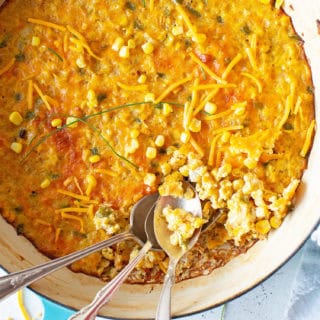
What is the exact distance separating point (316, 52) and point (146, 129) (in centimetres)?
97

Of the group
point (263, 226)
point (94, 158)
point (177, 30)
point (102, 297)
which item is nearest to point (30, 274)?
point (102, 297)

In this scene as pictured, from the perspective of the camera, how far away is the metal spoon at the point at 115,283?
268 centimetres

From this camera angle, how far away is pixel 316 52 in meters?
3.03

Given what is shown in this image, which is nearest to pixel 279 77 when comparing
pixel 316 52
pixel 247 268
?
pixel 316 52

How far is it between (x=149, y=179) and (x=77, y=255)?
1.85ft

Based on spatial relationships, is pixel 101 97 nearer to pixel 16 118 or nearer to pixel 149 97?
pixel 149 97

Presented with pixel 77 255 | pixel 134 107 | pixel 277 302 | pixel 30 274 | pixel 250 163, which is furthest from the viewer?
pixel 277 302

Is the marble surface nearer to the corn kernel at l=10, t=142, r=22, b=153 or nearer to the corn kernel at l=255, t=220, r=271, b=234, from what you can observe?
the corn kernel at l=255, t=220, r=271, b=234

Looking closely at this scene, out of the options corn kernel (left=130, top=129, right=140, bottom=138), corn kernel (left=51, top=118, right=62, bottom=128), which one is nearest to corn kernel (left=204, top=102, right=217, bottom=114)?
corn kernel (left=130, top=129, right=140, bottom=138)

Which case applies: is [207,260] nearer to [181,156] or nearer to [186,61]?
[181,156]

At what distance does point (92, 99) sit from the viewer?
3049 millimetres

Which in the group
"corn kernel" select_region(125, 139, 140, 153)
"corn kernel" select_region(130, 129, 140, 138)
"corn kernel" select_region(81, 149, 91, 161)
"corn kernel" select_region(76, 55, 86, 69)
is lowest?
"corn kernel" select_region(125, 139, 140, 153)

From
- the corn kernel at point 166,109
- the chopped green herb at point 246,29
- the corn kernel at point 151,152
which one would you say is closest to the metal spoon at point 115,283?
the corn kernel at point 151,152

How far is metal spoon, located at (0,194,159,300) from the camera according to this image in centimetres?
259
